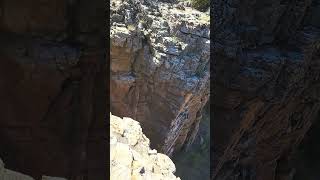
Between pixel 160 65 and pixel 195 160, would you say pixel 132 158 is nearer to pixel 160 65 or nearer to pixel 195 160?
pixel 160 65

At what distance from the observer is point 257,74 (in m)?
12.5

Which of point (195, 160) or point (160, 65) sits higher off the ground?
point (160, 65)

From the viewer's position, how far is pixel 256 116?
526 inches

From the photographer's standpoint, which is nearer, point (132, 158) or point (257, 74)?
point (257, 74)
